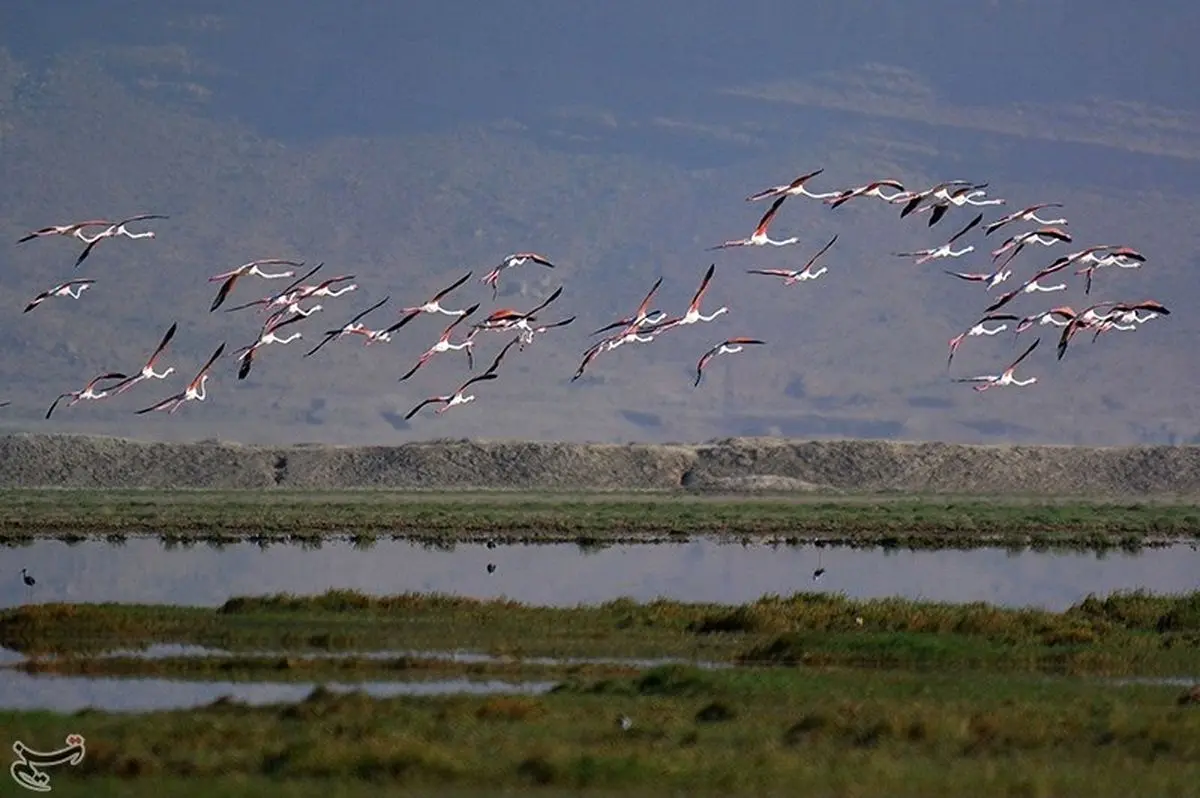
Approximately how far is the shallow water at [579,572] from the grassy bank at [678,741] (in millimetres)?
18924

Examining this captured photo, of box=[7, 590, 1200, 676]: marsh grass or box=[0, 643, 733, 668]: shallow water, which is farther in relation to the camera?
Result: box=[7, 590, 1200, 676]: marsh grass

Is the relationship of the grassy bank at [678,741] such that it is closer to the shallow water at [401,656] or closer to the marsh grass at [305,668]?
the marsh grass at [305,668]

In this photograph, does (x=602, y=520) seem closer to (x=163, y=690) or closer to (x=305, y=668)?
(x=305, y=668)

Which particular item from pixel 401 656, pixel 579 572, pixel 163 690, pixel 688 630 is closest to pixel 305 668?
pixel 401 656

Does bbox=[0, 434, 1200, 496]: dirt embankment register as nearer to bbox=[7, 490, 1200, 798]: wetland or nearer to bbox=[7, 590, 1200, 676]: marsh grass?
bbox=[7, 490, 1200, 798]: wetland

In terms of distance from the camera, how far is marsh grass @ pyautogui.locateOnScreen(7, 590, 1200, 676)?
128 feet

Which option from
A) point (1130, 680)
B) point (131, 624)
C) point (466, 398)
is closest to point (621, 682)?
point (1130, 680)

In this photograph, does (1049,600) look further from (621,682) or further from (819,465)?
(819,465)

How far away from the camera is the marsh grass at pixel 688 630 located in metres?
39.0

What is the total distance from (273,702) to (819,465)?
147 m

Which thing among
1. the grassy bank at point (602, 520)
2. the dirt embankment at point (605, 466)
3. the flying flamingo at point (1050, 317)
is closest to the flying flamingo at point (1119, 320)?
the flying flamingo at point (1050, 317)

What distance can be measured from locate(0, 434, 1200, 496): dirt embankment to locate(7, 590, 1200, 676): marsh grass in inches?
4923

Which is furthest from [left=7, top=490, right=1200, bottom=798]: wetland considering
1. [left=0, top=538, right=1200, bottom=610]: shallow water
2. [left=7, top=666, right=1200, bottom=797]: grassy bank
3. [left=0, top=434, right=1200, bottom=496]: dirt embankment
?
[left=0, top=434, right=1200, bottom=496]: dirt embankment

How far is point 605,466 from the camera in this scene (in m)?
181
